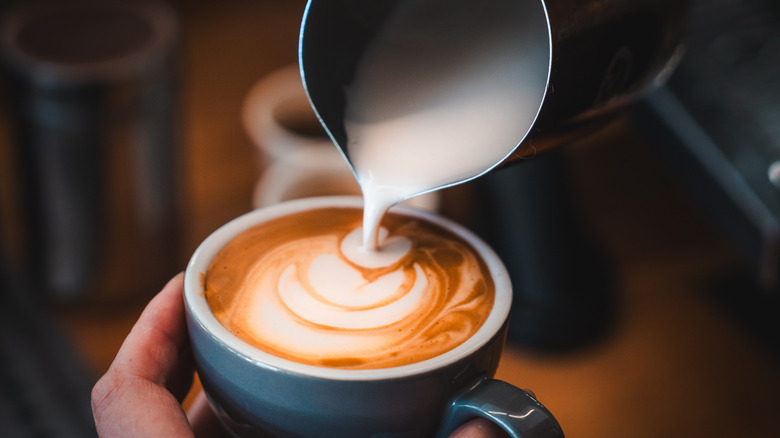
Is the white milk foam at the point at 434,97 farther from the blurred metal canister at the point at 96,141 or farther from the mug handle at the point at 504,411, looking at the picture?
the blurred metal canister at the point at 96,141

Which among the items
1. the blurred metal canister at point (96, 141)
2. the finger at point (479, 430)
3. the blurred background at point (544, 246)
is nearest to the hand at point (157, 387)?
the finger at point (479, 430)

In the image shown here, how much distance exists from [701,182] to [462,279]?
470mm

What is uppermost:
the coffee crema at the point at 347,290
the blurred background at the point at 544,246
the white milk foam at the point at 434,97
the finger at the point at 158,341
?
the white milk foam at the point at 434,97

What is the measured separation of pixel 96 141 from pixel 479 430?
2.80ft

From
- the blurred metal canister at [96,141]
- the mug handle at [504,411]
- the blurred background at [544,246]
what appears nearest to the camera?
the mug handle at [504,411]

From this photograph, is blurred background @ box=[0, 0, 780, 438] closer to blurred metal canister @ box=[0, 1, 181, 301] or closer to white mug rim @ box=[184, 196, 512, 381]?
blurred metal canister @ box=[0, 1, 181, 301]

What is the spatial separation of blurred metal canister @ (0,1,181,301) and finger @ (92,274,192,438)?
0.61m

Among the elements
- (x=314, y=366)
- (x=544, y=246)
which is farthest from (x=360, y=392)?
(x=544, y=246)

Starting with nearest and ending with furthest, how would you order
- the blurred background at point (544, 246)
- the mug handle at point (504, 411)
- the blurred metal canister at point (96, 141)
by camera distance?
1. the mug handle at point (504, 411)
2. the blurred background at point (544, 246)
3. the blurred metal canister at point (96, 141)

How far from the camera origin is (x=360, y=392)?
1.61 feet

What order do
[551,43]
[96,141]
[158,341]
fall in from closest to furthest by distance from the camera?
1. [551,43]
2. [158,341]
3. [96,141]

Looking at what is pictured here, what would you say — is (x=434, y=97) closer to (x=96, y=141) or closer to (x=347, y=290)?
(x=347, y=290)

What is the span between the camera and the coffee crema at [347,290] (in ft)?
1.76

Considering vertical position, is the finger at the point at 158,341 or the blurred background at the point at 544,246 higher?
the finger at the point at 158,341
